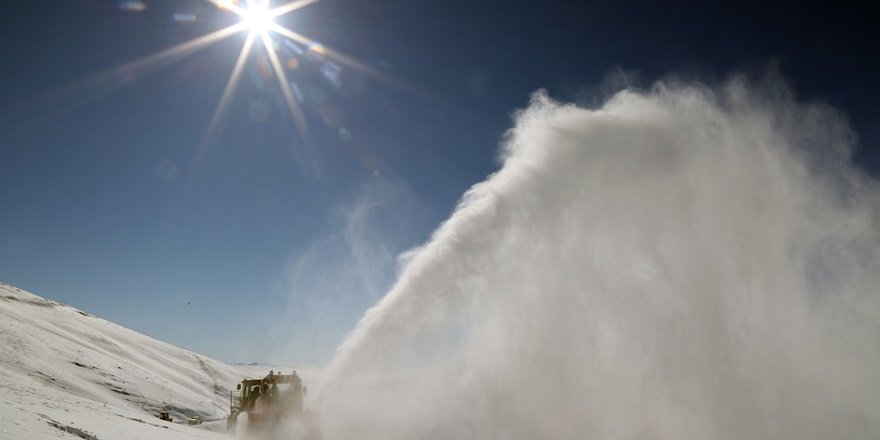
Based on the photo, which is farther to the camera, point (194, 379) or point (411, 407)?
point (194, 379)

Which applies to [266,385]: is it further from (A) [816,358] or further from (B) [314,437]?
(A) [816,358]

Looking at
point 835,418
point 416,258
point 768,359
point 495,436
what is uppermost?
point 416,258

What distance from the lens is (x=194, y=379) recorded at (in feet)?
205

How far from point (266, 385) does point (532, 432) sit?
499 inches

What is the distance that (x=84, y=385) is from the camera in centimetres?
2916

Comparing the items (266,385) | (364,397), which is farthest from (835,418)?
(266,385)

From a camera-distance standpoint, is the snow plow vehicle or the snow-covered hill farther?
the snow plow vehicle

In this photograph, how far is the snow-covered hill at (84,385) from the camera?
12.9m

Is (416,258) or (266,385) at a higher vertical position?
(416,258)

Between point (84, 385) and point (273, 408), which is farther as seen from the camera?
point (84, 385)

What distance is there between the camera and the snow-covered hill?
12.9m

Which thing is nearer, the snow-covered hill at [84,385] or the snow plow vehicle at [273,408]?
the snow-covered hill at [84,385]

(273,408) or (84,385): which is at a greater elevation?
(84,385)

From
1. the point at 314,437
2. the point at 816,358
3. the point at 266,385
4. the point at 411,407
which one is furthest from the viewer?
the point at 816,358
